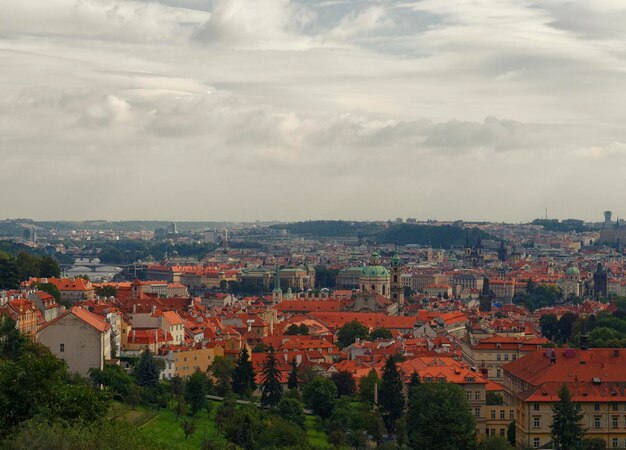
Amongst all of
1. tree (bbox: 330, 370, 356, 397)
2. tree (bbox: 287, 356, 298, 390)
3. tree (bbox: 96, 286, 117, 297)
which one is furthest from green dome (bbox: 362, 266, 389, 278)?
tree (bbox: 330, 370, 356, 397)

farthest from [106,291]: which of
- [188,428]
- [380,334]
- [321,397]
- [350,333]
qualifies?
[188,428]

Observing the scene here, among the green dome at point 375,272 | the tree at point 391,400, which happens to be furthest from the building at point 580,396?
the green dome at point 375,272

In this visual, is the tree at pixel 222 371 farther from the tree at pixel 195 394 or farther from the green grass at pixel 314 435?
the green grass at pixel 314 435

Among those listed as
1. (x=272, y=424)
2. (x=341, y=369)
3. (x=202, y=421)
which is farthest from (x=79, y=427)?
(x=341, y=369)

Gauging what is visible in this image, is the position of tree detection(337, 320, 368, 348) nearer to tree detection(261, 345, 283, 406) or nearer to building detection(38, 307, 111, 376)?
tree detection(261, 345, 283, 406)

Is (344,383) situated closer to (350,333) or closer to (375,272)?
(350,333)

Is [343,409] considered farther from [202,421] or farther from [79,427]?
[79,427]
